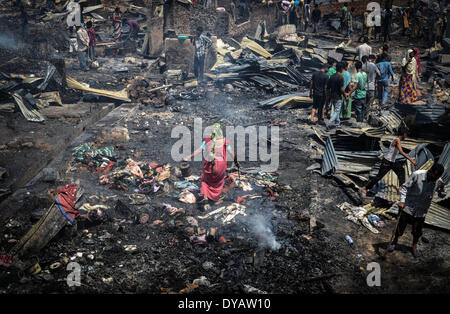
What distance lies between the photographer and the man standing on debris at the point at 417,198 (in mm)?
4270

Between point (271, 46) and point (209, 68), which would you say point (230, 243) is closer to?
point (209, 68)

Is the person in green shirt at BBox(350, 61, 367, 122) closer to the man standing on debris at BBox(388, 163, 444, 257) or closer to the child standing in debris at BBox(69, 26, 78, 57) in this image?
the man standing on debris at BBox(388, 163, 444, 257)

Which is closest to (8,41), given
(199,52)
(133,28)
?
(133,28)

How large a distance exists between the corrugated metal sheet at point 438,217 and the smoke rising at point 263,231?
2.42 metres

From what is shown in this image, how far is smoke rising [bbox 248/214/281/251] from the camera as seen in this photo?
15.6ft

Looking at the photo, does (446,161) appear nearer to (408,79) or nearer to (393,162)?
(393,162)

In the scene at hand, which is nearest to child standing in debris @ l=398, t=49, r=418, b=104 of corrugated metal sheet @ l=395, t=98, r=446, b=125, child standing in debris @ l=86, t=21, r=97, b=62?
corrugated metal sheet @ l=395, t=98, r=446, b=125

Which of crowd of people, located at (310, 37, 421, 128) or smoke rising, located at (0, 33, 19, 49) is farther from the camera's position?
smoke rising, located at (0, 33, 19, 49)

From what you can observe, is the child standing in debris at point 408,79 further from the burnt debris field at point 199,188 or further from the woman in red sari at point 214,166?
the woman in red sari at point 214,166

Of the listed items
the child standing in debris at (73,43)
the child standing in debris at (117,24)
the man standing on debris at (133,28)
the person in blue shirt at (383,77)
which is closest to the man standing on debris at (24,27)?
the child standing in debris at (73,43)

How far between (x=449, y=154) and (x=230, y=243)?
13.9 feet

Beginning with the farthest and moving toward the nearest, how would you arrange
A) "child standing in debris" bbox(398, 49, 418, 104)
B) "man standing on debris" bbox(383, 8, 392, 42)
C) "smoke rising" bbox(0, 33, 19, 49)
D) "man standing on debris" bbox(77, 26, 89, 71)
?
"man standing on debris" bbox(383, 8, 392, 42) → "smoke rising" bbox(0, 33, 19, 49) → "man standing on debris" bbox(77, 26, 89, 71) → "child standing in debris" bbox(398, 49, 418, 104)

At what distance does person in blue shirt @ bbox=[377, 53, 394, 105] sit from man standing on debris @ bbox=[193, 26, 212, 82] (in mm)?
6344

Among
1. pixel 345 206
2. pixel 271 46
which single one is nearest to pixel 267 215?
pixel 345 206
